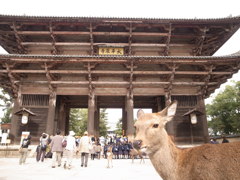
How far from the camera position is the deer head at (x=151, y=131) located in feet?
6.50

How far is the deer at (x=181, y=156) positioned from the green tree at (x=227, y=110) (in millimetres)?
29060

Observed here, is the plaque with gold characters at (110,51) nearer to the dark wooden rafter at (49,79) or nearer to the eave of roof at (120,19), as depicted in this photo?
the eave of roof at (120,19)

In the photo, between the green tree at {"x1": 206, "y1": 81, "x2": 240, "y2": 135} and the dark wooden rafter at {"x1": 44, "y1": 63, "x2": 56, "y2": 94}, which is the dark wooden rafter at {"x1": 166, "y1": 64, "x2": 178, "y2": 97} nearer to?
the dark wooden rafter at {"x1": 44, "y1": 63, "x2": 56, "y2": 94}

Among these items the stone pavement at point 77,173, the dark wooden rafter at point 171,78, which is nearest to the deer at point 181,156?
the stone pavement at point 77,173

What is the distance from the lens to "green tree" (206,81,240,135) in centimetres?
2731

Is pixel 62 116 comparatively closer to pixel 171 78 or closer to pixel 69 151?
pixel 69 151

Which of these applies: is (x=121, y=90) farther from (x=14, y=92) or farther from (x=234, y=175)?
(x=234, y=175)

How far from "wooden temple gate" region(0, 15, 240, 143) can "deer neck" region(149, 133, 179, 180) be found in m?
10.5

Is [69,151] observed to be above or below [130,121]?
below

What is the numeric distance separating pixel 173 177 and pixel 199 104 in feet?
42.0

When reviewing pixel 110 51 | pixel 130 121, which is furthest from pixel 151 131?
pixel 110 51

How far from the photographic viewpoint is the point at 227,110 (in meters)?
28.8

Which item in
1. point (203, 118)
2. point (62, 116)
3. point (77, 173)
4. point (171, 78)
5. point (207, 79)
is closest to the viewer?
point (77, 173)

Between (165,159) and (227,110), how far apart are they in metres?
31.4
